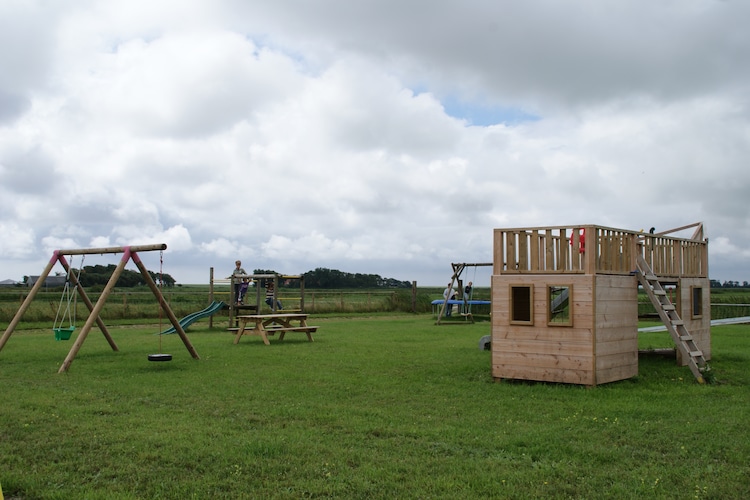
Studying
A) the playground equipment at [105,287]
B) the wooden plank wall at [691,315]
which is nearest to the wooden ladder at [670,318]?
the wooden plank wall at [691,315]

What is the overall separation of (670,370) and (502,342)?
332 cm

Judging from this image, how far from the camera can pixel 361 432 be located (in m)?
7.25

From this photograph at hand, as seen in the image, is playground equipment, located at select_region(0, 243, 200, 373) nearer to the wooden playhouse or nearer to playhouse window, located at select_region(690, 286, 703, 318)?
the wooden playhouse

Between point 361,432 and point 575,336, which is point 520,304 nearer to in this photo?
point 575,336

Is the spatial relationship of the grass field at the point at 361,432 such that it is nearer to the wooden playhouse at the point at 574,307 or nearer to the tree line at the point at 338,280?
the wooden playhouse at the point at 574,307

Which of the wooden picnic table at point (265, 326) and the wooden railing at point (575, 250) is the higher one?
the wooden railing at point (575, 250)

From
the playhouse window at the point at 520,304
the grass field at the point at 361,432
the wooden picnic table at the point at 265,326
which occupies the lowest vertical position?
the grass field at the point at 361,432

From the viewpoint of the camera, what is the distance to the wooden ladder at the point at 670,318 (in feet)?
37.4

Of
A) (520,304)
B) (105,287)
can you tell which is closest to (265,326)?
(105,287)

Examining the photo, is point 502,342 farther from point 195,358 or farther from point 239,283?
point 239,283

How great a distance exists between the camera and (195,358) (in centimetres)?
1406

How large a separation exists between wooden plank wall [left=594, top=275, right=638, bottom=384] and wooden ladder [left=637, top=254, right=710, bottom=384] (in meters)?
0.27

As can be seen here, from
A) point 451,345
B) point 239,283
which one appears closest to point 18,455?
point 451,345

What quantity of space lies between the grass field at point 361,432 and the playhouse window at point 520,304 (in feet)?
3.76
